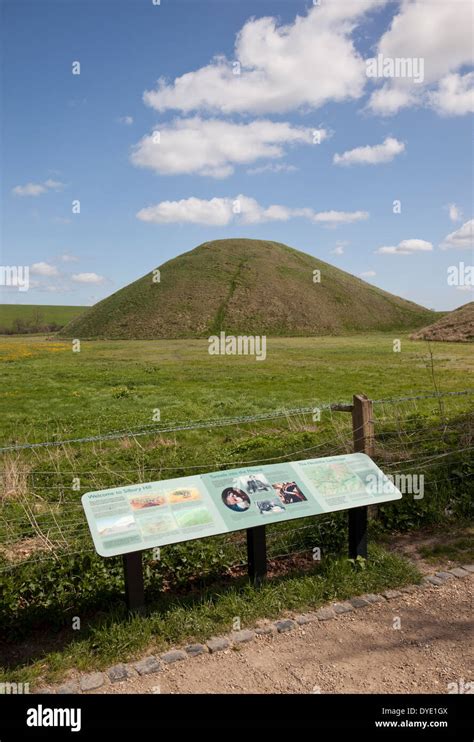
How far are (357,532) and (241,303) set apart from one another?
3607 inches

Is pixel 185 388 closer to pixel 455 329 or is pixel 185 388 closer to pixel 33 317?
pixel 455 329

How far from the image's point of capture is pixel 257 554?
5.62m

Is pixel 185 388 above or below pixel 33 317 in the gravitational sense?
below

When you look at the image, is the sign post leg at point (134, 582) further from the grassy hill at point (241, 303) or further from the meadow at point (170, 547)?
the grassy hill at point (241, 303)

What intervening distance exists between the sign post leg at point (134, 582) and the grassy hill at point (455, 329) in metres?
58.0

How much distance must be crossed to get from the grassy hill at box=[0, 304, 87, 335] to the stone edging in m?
124

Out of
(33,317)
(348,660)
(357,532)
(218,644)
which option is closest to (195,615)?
(218,644)

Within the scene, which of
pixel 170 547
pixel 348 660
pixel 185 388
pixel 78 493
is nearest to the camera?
pixel 348 660

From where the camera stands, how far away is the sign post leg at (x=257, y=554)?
561 centimetres

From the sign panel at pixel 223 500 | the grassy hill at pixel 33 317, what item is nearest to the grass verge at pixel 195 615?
the sign panel at pixel 223 500

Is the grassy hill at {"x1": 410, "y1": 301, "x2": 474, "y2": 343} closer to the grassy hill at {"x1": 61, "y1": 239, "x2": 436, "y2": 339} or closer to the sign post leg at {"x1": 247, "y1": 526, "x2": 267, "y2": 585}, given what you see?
the grassy hill at {"x1": 61, "y1": 239, "x2": 436, "y2": 339}

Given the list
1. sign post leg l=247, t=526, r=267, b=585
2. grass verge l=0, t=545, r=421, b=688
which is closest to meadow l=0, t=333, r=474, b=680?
grass verge l=0, t=545, r=421, b=688

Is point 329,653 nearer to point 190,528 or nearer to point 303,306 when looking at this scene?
point 190,528

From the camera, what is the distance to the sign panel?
4.88 metres
